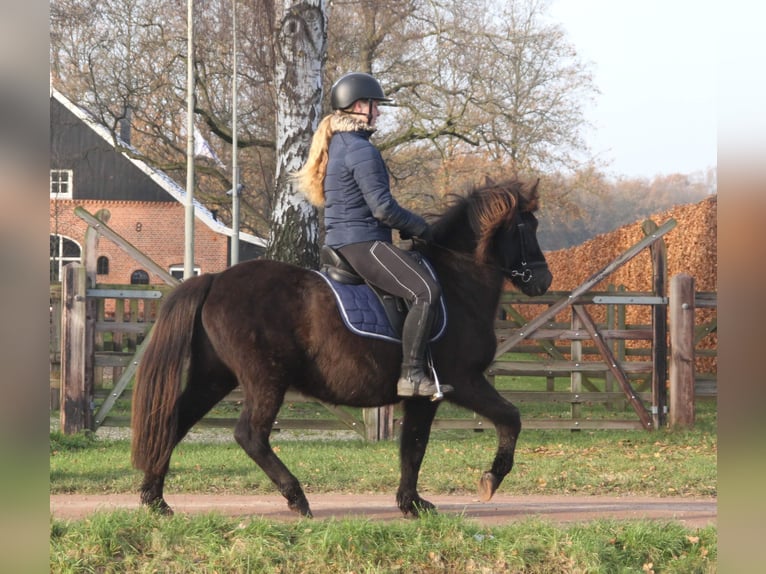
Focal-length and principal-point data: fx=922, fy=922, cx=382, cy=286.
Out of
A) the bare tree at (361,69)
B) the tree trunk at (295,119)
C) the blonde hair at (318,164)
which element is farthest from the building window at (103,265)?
the blonde hair at (318,164)

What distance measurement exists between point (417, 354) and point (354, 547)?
1.43 m

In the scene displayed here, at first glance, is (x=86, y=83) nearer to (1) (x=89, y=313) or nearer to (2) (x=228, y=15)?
(2) (x=228, y=15)

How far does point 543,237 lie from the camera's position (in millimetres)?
56125

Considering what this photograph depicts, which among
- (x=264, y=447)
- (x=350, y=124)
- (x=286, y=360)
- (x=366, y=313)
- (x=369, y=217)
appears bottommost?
(x=264, y=447)

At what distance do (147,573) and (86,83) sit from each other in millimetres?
21484

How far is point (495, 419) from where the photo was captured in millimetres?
6613

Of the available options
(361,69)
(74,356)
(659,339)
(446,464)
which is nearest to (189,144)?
(361,69)

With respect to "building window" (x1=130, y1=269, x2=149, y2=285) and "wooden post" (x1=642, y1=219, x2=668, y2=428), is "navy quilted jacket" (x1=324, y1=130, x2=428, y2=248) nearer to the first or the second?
"wooden post" (x1=642, y1=219, x2=668, y2=428)

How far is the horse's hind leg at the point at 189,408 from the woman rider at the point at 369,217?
1331mm

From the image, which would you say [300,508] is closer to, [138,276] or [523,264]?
[523,264]

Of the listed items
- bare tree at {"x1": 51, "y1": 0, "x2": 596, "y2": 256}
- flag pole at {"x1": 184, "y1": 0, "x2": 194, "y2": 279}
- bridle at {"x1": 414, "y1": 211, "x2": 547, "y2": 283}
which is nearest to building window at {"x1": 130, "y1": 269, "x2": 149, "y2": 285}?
bare tree at {"x1": 51, "y1": 0, "x2": 596, "y2": 256}

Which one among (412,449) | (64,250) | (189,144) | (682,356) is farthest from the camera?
(64,250)

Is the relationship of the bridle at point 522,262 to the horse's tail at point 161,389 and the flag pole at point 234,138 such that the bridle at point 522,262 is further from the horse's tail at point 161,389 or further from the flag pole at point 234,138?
the flag pole at point 234,138
